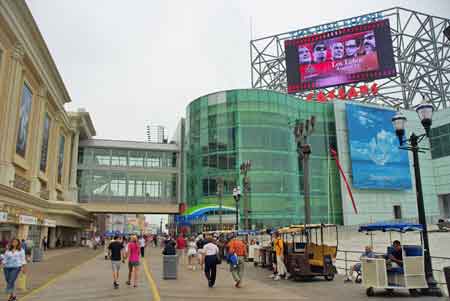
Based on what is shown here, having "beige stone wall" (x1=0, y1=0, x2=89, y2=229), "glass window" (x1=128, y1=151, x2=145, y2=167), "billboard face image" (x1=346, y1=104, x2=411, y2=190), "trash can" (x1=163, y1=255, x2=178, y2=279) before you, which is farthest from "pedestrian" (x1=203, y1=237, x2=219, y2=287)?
"glass window" (x1=128, y1=151, x2=145, y2=167)

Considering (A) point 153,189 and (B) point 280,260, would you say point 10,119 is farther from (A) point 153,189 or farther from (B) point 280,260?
(A) point 153,189

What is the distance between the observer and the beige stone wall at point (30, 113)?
3241cm

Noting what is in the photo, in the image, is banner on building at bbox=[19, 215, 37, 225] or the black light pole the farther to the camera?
banner on building at bbox=[19, 215, 37, 225]

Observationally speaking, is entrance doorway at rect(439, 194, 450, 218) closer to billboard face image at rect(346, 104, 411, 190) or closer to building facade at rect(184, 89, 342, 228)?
billboard face image at rect(346, 104, 411, 190)

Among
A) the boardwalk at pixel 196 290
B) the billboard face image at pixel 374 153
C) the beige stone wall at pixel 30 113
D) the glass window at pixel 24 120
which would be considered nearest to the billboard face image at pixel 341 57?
the billboard face image at pixel 374 153

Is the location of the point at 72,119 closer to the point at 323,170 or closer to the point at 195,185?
the point at 195,185

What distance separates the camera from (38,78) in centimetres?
4184

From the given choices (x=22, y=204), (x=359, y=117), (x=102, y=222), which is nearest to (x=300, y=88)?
(x=359, y=117)

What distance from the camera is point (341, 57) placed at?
57.4 metres

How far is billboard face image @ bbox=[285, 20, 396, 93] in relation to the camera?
55.8 meters

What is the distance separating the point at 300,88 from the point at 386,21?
14942mm

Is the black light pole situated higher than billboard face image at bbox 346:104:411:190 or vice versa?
billboard face image at bbox 346:104:411:190

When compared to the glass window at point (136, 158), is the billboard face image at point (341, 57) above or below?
above

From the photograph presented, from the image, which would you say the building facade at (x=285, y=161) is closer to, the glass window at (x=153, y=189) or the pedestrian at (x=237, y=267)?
the glass window at (x=153, y=189)
